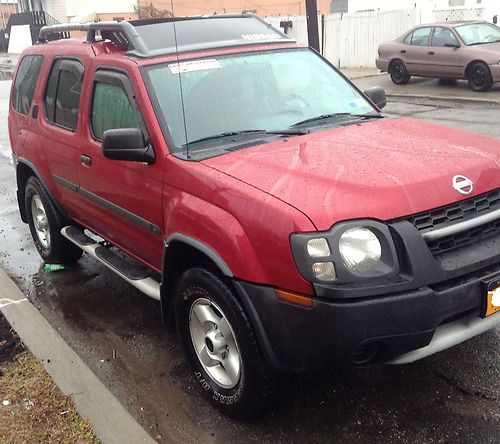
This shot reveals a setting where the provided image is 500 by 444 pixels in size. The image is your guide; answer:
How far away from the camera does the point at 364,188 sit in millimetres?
2701

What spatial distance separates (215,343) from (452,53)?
12626mm

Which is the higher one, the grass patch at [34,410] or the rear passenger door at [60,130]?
the rear passenger door at [60,130]

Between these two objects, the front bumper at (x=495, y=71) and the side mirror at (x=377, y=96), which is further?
the front bumper at (x=495, y=71)

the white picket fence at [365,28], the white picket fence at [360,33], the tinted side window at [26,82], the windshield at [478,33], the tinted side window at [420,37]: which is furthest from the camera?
the white picket fence at [360,33]

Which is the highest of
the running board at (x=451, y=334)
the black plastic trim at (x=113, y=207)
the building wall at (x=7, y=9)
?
the building wall at (x=7, y=9)

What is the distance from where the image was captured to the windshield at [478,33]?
45.1ft

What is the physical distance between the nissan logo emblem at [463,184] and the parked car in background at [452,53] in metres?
11.4

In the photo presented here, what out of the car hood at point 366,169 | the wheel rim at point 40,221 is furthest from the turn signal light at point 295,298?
the wheel rim at point 40,221

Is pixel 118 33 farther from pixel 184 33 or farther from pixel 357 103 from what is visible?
pixel 357 103

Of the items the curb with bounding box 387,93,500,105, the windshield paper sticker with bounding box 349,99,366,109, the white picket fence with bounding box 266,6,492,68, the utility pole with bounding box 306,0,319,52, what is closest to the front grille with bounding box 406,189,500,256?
the windshield paper sticker with bounding box 349,99,366,109

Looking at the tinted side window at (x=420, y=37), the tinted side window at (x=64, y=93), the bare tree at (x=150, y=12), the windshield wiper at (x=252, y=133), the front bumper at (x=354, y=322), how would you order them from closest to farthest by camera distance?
the front bumper at (x=354, y=322)
the windshield wiper at (x=252, y=133)
the tinted side window at (x=64, y=93)
the tinted side window at (x=420, y=37)
the bare tree at (x=150, y=12)

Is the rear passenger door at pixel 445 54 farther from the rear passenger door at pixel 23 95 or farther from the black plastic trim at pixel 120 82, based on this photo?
the black plastic trim at pixel 120 82

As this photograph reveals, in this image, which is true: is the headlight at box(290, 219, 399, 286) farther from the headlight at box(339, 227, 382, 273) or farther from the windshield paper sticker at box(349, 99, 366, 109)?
the windshield paper sticker at box(349, 99, 366, 109)

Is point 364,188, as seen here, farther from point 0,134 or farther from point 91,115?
point 0,134
